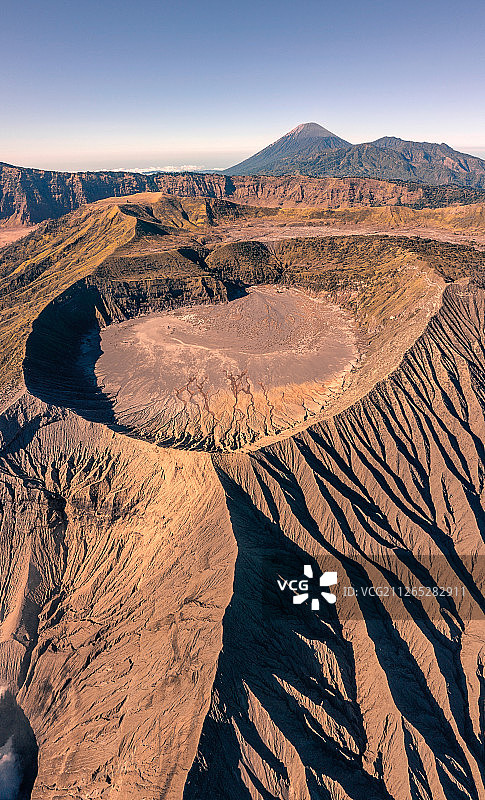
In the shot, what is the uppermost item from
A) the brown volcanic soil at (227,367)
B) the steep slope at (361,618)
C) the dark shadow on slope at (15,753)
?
the brown volcanic soil at (227,367)

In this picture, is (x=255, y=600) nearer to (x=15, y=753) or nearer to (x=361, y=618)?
(x=361, y=618)

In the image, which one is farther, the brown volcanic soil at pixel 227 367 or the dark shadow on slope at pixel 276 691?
the brown volcanic soil at pixel 227 367

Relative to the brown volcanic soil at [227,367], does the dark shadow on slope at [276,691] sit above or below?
below

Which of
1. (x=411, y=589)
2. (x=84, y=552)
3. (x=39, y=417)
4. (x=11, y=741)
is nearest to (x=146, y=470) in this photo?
(x=84, y=552)

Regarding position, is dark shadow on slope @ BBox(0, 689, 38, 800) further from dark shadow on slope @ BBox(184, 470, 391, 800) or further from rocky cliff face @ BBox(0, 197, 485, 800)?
dark shadow on slope @ BBox(184, 470, 391, 800)

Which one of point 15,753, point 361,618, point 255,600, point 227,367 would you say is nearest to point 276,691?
point 255,600

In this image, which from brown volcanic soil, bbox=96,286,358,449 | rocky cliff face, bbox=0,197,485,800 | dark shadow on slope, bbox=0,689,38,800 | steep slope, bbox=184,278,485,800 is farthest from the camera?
brown volcanic soil, bbox=96,286,358,449

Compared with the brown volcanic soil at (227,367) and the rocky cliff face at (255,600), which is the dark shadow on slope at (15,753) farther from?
the brown volcanic soil at (227,367)

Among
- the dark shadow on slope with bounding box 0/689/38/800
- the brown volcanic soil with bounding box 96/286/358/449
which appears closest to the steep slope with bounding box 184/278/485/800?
the brown volcanic soil with bounding box 96/286/358/449

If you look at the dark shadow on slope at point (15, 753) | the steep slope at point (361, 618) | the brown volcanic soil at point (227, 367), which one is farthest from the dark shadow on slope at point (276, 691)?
the brown volcanic soil at point (227, 367)
